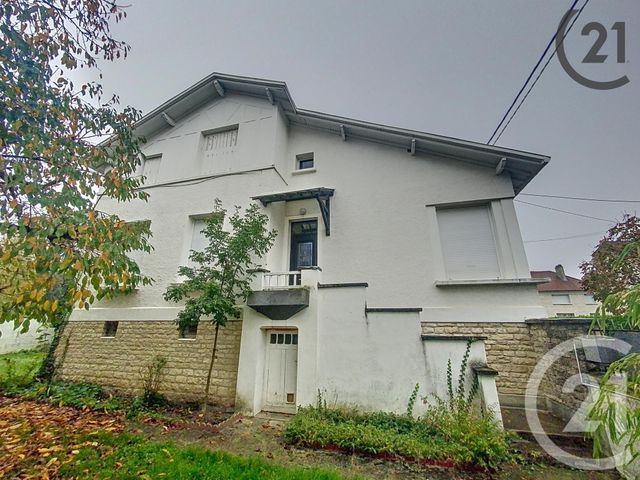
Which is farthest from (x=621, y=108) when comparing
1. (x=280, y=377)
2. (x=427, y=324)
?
(x=280, y=377)

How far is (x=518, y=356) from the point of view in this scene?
541cm

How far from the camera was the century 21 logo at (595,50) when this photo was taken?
13.5ft

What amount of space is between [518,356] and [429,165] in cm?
476

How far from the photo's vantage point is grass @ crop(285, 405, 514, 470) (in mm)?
3535

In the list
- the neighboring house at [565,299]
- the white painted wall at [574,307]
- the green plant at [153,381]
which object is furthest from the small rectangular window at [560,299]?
the green plant at [153,381]

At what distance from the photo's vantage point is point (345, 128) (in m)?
7.73

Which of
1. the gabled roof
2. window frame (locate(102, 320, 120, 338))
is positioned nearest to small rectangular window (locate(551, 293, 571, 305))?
the gabled roof

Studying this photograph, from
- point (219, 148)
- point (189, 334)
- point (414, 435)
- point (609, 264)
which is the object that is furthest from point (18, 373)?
point (609, 264)

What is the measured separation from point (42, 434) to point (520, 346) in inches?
345

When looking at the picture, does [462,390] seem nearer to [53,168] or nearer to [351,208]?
[351,208]

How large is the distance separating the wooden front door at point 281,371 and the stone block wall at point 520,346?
3004 mm

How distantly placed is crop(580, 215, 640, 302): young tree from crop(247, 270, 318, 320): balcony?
920 centimetres

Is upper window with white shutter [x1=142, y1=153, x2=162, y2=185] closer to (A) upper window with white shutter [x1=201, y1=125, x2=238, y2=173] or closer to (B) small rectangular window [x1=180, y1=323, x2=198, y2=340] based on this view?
(A) upper window with white shutter [x1=201, y1=125, x2=238, y2=173]

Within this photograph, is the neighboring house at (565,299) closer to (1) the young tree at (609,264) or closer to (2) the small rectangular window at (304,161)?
(1) the young tree at (609,264)
